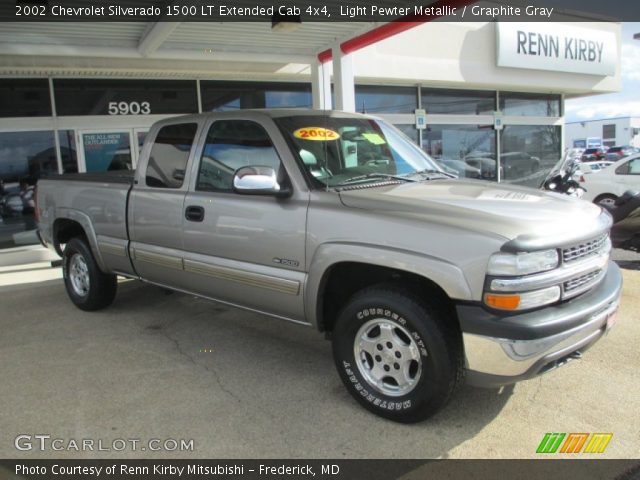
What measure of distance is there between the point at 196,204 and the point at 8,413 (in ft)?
6.45

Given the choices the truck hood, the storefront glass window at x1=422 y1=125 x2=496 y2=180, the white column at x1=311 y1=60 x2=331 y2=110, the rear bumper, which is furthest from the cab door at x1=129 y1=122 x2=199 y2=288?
the storefront glass window at x1=422 y1=125 x2=496 y2=180

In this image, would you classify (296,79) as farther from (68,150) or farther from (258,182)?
(258,182)

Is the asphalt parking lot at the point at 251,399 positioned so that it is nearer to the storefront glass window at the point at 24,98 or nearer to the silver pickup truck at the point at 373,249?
the silver pickup truck at the point at 373,249

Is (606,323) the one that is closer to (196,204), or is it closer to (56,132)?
(196,204)

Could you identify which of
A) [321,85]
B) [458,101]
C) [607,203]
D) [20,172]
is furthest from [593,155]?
[20,172]

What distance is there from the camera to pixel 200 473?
9.71 ft

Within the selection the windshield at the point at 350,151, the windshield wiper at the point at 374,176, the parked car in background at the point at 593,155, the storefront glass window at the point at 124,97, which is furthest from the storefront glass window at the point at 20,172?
the parked car in background at the point at 593,155

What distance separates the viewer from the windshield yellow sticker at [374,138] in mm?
4395

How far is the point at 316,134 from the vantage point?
4070 millimetres

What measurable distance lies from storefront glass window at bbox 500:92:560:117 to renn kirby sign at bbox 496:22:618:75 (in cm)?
150

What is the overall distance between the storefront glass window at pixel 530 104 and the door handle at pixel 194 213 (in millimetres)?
13814

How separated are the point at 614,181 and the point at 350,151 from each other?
929 centimetres

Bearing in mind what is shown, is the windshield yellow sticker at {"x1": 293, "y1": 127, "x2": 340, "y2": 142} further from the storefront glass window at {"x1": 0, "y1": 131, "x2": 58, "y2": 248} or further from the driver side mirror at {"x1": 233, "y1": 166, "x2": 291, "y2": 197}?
the storefront glass window at {"x1": 0, "y1": 131, "x2": 58, "y2": 248}

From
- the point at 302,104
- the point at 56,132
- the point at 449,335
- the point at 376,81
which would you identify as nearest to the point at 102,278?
the point at 449,335
